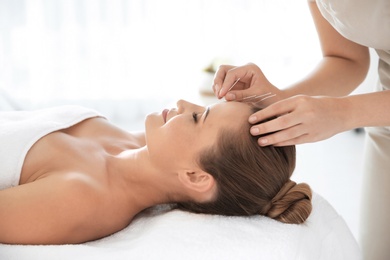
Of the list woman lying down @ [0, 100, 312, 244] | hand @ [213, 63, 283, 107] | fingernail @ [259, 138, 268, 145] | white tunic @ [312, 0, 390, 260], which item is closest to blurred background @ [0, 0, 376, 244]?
white tunic @ [312, 0, 390, 260]

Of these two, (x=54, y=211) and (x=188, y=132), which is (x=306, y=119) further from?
(x=54, y=211)

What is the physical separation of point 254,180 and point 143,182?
→ 39cm

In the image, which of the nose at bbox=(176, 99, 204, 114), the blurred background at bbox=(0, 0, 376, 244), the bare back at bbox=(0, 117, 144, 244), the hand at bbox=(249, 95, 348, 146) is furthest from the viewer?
the blurred background at bbox=(0, 0, 376, 244)

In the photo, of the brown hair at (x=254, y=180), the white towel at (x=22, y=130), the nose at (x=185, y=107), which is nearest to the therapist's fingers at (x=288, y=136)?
the brown hair at (x=254, y=180)

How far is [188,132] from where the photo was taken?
1.66 meters

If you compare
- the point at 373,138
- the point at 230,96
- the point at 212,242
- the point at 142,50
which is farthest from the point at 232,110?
the point at 142,50

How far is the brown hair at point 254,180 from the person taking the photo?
1546mm

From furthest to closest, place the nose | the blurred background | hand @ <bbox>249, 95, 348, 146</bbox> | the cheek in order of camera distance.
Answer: the blurred background < the nose < the cheek < hand @ <bbox>249, 95, 348, 146</bbox>

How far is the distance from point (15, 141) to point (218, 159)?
2.18 ft

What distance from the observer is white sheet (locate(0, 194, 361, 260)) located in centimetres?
137

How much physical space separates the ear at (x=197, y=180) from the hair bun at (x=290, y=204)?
0.66ft

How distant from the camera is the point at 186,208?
167cm

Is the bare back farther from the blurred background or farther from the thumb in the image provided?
the blurred background

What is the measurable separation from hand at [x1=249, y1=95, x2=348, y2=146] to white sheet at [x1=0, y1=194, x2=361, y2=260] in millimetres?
271
